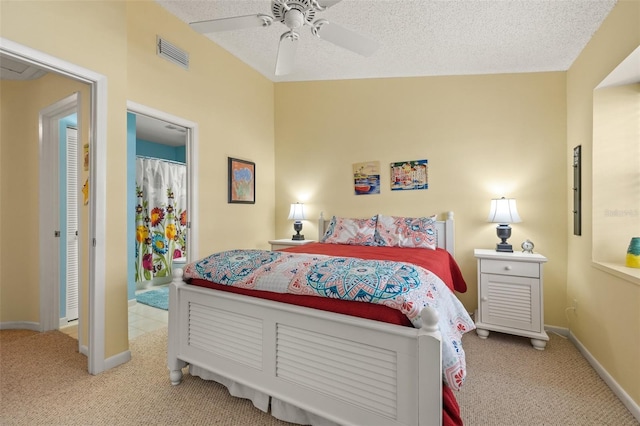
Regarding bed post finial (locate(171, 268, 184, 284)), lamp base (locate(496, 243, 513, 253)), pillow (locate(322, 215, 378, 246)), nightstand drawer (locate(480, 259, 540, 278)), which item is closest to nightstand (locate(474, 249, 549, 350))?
nightstand drawer (locate(480, 259, 540, 278))

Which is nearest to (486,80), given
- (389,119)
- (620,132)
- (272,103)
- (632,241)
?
(389,119)

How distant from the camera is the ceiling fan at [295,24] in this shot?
1674mm

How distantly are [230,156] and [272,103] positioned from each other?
1181mm

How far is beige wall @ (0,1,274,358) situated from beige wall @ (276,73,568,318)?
0.52m

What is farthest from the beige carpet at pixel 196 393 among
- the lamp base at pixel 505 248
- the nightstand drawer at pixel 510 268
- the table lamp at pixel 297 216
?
the table lamp at pixel 297 216

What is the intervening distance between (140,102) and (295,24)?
1549 millimetres

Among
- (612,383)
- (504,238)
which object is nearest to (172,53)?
(504,238)

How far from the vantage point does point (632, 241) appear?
6.38ft

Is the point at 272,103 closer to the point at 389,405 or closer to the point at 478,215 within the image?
the point at 478,215

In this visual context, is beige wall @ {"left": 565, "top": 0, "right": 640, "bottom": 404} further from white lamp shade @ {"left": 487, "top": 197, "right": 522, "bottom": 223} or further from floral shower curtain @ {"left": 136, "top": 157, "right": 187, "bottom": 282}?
floral shower curtain @ {"left": 136, "top": 157, "right": 187, "bottom": 282}

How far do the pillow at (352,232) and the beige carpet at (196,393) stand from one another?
1.32 metres

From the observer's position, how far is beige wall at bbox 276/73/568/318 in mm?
2877

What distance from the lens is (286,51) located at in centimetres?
210

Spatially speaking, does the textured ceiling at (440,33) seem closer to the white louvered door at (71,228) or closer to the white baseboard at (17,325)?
the white louvered door at (71,228)
